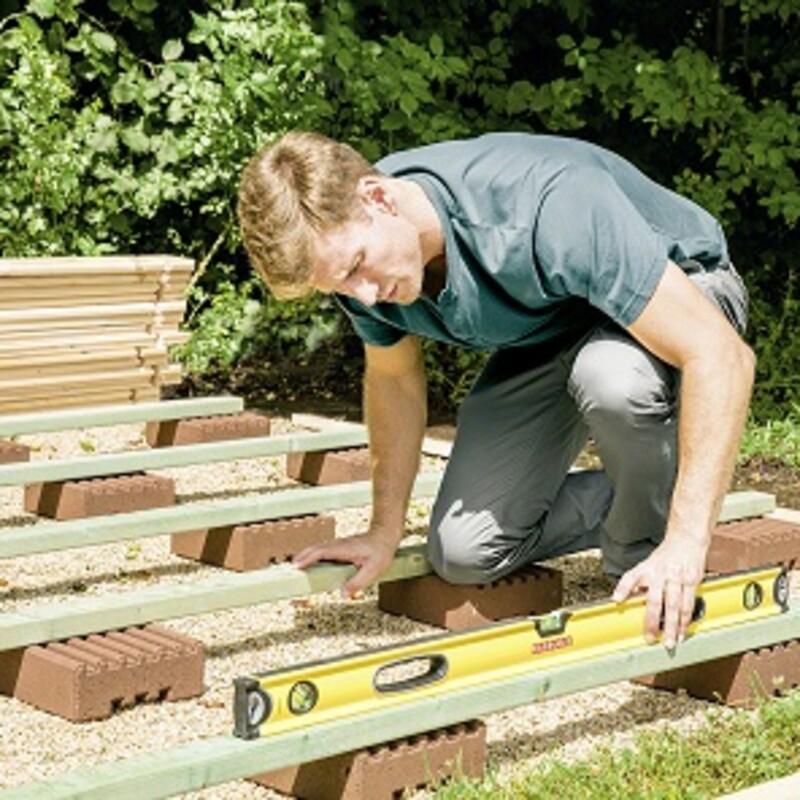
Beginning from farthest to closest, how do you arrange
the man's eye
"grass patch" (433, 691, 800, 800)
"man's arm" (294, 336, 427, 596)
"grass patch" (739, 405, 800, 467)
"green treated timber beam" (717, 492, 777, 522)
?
"grass patch" (739, 405, 800, 467)
"green treated timber beam" (717, 492, 777, 522)
"man's arm" (294, 336, 427, 596)
the man's eye
"grass patch" (433, 691, 800, 800)

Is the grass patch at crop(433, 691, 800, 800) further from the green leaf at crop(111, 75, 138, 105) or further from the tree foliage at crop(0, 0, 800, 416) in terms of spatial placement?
the green leaf at crop(111, 75, 138, 105)

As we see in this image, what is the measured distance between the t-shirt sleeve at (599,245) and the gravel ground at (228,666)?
34.7 inches

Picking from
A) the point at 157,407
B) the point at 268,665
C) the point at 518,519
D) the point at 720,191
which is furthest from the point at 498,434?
the point at 720,191

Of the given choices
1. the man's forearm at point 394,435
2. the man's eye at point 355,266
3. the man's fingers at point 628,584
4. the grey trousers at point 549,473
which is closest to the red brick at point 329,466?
the grey trousers at point 549,473

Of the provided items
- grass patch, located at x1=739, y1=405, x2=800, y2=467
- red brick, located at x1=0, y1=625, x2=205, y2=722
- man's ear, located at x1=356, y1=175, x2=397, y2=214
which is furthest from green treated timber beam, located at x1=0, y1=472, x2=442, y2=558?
grass patch, located at x1=739, y1=405, x2=800, y2=467

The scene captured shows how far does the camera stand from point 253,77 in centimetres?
805

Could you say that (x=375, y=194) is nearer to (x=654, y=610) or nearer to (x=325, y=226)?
(x=325, y=226)

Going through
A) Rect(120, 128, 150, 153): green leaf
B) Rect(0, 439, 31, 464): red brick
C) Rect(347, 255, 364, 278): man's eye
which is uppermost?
Rect(347, 255, 364, 278): man's eye

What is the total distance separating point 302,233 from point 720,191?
4.94 meters

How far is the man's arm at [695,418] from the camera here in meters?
3.53

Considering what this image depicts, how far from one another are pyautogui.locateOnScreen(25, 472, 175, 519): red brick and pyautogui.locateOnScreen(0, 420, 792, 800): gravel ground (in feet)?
0.30

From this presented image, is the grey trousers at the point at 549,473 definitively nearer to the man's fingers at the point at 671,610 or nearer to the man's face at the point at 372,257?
the man's fingers at the point at 671,610

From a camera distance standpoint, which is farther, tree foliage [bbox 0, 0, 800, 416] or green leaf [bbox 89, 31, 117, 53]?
green leaf [bbox 89, 31, 117, 53]

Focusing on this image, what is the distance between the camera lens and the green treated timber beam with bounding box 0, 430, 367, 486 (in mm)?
5555
